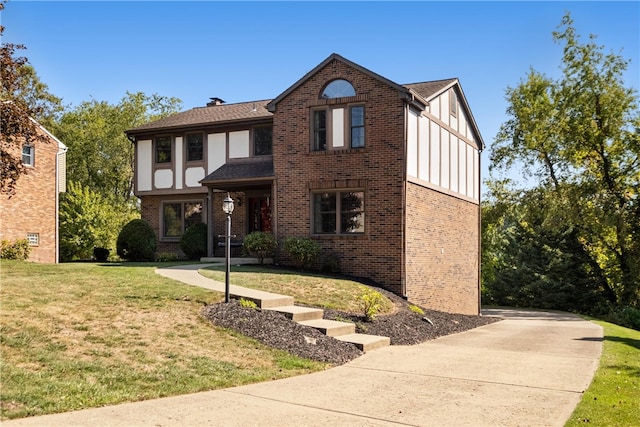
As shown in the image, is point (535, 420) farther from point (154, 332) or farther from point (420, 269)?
point (420, 269)

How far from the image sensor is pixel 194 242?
23.5m

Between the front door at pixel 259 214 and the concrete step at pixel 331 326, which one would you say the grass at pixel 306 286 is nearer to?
the concrete step at pixel 331 326

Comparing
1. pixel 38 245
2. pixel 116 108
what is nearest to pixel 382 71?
pixel 38 245

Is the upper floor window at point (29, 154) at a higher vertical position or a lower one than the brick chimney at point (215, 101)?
lower

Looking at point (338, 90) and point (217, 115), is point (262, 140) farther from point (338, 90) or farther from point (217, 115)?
point (338, 90)

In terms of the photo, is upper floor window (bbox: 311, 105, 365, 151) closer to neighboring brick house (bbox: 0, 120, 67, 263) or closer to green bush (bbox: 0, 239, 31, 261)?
neighboring brick house (bbox: 0, 120, 67, 263)

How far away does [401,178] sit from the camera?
730 inches

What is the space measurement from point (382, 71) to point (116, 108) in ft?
104

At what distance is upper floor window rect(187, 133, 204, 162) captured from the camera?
2531 centimetres

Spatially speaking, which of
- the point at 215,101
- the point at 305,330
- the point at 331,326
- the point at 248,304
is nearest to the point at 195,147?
the point at 215,101

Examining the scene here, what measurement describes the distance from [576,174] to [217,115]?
22.5 meters

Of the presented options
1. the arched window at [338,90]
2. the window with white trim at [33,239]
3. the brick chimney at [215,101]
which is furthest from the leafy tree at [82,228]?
the arched window at [338,90]

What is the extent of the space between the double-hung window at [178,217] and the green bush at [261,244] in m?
6.28

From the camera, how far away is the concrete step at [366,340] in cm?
1133
